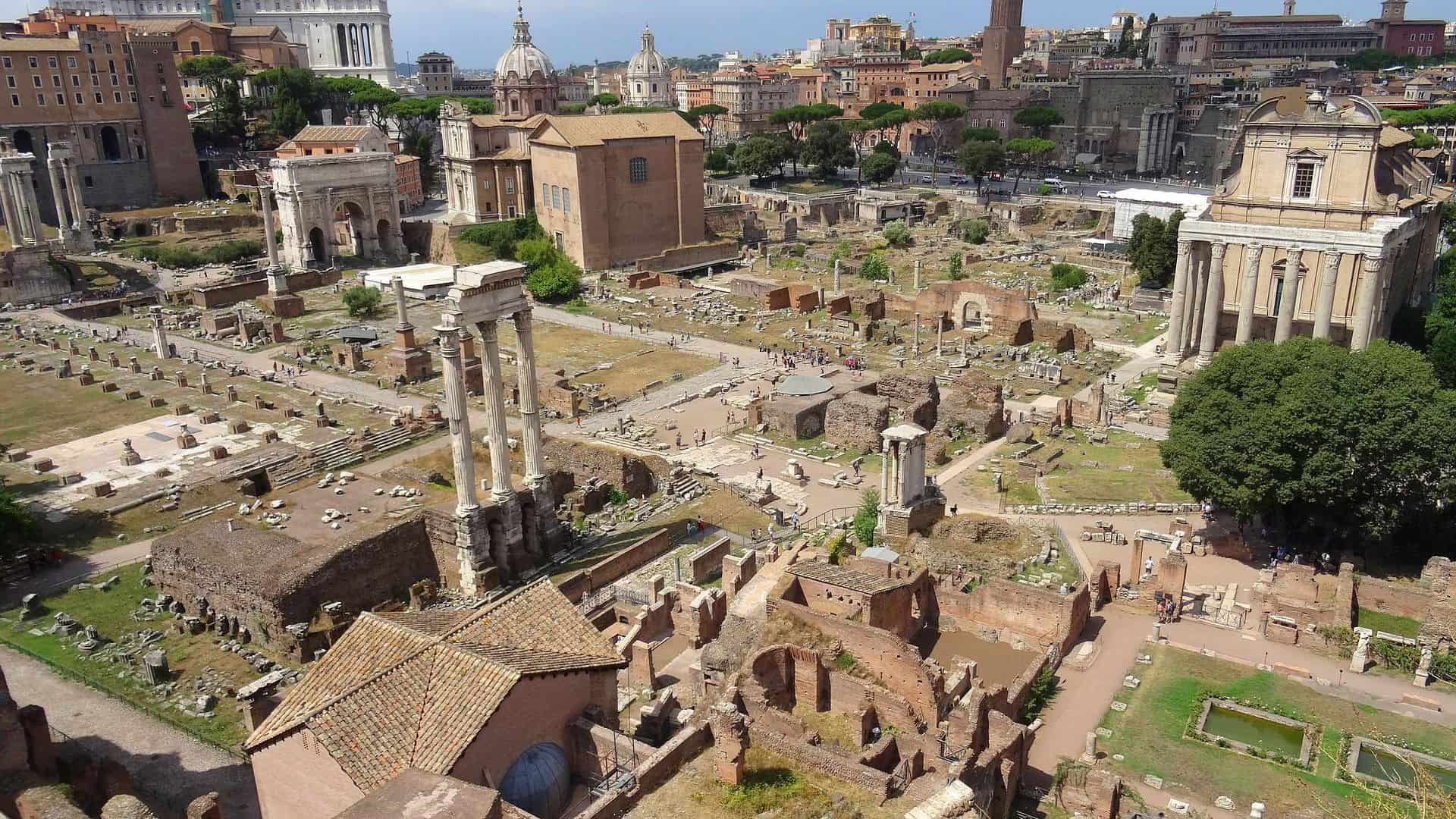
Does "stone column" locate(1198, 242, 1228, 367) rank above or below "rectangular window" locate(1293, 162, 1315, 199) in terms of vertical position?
below

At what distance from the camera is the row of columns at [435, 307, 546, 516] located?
2944cm

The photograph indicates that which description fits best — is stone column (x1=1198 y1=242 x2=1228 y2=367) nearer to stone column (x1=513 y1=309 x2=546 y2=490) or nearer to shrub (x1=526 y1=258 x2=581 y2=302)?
stone column (x1=513 y1=309 x2=546 y2=490)

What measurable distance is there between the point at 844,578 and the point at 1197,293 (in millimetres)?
32971

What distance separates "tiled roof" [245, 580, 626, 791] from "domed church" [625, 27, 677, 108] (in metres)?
156

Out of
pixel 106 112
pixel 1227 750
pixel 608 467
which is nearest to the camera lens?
pixel 1227 750

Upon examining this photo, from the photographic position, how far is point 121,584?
1261 inches

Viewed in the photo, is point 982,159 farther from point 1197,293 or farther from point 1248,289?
point 1248,289

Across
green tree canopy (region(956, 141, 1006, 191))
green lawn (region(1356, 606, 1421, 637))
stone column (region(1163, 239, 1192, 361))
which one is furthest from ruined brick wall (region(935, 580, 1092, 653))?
Result: green tree canopy (region(956, 141, 1006, 191))

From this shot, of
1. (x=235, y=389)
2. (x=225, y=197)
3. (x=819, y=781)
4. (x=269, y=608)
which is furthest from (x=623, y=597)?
(x=225, y=197)

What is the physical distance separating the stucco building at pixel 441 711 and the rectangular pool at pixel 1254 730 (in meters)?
13.6

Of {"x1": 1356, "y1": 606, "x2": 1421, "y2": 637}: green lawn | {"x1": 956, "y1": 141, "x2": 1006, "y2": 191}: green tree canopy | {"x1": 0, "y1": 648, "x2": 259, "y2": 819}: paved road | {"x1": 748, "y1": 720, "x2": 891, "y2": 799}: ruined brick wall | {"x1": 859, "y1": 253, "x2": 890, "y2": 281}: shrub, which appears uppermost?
{"x1": 956, "y1": 141, "x2": 1006, "y2": 191}: green tree canopy

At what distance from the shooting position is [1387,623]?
2805cm

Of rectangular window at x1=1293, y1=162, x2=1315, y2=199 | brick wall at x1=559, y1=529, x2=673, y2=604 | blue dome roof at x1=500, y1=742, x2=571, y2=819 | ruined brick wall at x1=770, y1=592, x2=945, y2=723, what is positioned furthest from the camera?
rectangular window at x1=1293, y1=162, x2=1315, y2=199

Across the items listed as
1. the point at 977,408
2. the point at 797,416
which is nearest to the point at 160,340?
the point at 797,416
